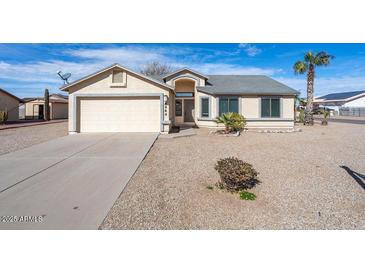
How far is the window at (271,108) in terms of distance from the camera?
1605 cm

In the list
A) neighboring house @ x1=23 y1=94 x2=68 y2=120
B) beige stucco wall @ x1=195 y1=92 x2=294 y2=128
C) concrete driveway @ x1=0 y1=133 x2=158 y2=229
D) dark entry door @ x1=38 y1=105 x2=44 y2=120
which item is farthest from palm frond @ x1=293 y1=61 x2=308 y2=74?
dark entry door @ x1=38 y1=105 x2=44 y2=120

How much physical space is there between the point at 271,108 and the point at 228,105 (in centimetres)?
320

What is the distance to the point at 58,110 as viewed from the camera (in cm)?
3162

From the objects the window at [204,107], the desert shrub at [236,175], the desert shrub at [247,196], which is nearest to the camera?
the desert shrub at [247,196]

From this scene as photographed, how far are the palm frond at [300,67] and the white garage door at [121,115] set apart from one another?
13481 mm

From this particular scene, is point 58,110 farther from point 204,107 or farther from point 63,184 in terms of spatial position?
point 63,184

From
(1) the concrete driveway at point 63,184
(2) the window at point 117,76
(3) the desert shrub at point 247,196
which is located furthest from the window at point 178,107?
(3) the desert shrub at point 247,196

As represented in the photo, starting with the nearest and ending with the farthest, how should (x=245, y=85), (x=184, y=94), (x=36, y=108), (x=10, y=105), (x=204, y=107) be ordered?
1. (x=204, y=107)
2. (x=245, y=85)
3. (x=184, y=94)
4. (x=10, y=105)
5. (x=36, y=108)

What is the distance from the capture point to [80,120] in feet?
45.8

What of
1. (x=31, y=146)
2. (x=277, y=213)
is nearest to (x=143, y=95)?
(x=31, y=146)

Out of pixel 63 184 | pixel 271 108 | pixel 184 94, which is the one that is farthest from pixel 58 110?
pixel 63 184

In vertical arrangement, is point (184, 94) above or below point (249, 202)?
above

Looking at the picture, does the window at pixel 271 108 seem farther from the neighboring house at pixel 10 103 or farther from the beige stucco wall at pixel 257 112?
the neighboring house at pixel 10 103

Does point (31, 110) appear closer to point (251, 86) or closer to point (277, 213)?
point (251, 86)
